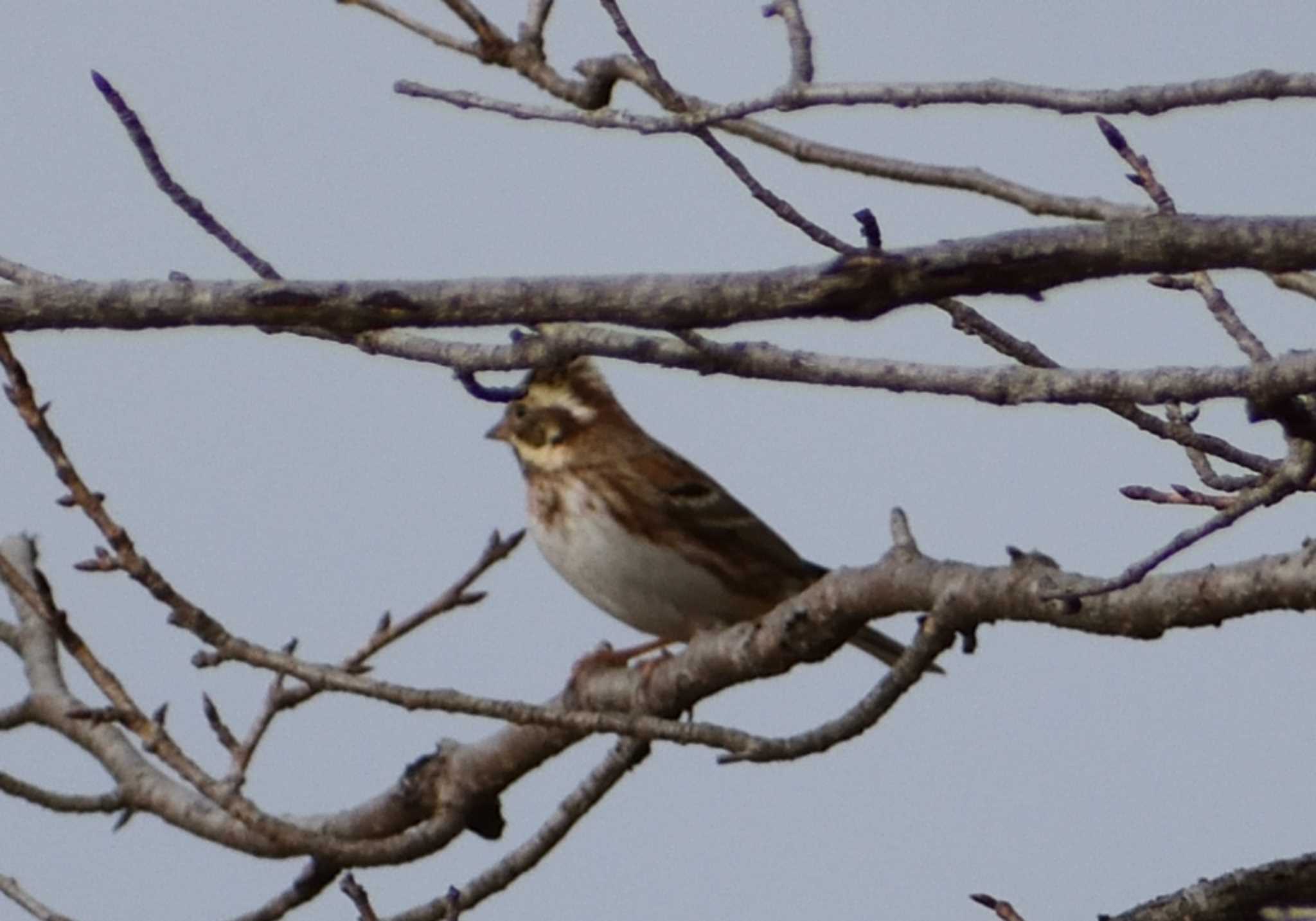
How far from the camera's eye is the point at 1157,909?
192 inches

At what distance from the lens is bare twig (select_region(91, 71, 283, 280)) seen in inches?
158

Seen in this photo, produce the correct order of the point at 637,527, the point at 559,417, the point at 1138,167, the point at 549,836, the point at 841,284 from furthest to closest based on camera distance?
the point at 559,417, the point at 637,527, the point at 549,836, the point at 1138,167, the point at 841,284

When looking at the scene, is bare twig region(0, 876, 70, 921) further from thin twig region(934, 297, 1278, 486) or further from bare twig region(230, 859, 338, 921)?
thin twig region(934, 297, 1278, 486)

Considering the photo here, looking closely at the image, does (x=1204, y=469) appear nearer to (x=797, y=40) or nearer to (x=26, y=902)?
(x=797, y=40)

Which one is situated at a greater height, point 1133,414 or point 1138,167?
point 1138,167

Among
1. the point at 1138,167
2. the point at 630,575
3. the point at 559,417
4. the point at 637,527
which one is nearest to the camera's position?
the point at 1138,167

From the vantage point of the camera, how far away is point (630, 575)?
26.5ft

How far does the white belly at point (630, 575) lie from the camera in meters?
8.02

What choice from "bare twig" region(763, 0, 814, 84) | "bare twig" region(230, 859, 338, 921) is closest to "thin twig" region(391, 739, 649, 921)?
"bare twig" region(230, 859, 338, 921)

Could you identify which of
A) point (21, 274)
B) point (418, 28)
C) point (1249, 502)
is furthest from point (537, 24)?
point (1249, 502)

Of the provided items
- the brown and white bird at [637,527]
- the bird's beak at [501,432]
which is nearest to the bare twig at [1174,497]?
the brown and white bird at [637,527]

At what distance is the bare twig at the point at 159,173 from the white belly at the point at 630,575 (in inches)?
157

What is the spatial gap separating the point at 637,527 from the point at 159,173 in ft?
14.1

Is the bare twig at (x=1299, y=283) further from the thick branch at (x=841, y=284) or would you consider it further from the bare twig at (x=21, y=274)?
the bare twig at (x=21, y=274)
